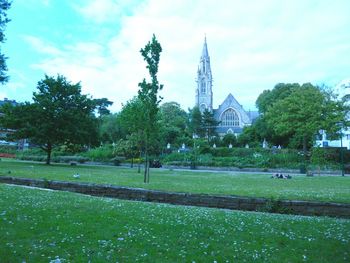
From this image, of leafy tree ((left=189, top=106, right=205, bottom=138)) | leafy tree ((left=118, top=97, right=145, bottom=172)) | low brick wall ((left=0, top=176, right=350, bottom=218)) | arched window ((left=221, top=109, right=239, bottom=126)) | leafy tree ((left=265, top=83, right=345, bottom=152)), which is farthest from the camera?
arched window ((left=221, top=109, right=239, bottom=126))

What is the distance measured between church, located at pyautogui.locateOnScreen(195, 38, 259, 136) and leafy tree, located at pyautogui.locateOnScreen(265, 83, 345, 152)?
164 ft

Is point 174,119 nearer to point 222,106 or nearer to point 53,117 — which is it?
point 222,106

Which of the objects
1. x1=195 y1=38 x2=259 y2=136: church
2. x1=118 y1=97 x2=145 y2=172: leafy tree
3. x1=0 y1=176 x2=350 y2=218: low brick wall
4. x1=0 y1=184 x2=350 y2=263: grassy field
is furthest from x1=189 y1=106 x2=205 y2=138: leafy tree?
x1=0 y1=184 x2=350 y2=263: grassy field

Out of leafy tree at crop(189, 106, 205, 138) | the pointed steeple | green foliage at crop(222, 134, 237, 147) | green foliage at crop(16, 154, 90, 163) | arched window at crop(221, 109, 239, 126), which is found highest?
the pointed steeple

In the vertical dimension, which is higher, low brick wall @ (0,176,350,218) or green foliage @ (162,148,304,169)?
green foliage @ (162,148,304,169)

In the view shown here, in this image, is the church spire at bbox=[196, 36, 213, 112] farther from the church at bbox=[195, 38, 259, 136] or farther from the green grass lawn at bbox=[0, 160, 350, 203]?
the green grass lawn at bbox=[0, 160, 350, 203]

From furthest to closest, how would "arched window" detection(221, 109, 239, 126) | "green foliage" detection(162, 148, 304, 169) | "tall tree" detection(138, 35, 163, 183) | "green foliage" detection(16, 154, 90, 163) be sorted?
"arched window" detection(221, 109, 239, 126) < "green foliage" detection(16, 154, 90, 163) < "green foliage" detection(162, 148, 304, 169) < "tall tree" detection(138, 35, 163, 183)

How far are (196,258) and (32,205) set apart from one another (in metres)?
5.61

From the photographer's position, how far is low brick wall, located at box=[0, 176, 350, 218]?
10562 millimetres

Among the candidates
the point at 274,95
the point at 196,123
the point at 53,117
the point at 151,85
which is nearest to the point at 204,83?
the point at 196,123

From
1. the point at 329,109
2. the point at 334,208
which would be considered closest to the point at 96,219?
the point at 334,208

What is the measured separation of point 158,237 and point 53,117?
3135cm

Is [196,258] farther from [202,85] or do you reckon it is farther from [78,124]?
[202,85]

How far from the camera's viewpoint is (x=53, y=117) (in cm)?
3509
